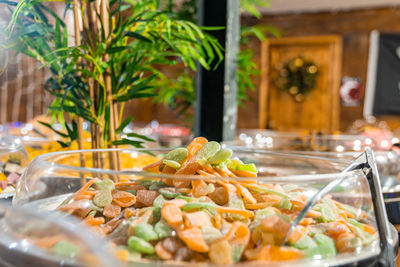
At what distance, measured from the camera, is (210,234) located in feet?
1.33

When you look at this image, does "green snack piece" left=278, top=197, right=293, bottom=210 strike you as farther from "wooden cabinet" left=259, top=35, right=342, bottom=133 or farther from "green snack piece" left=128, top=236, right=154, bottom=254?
"wooden cabinet" left=259, top=35, right=342, bottom=133

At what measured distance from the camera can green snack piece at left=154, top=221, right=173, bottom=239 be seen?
0.41 m

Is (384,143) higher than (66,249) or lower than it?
lower

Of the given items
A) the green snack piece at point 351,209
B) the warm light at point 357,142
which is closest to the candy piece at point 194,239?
the green snack piece at point 351,209

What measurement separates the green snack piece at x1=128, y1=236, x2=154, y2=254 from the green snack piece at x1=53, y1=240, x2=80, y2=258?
0.08m

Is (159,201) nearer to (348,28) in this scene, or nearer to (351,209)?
(351,209)

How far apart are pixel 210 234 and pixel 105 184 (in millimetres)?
170

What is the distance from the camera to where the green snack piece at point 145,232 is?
406mm

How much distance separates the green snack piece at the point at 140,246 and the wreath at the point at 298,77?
242 inches

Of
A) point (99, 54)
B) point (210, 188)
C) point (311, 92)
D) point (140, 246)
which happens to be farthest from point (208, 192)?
point (311, 92)

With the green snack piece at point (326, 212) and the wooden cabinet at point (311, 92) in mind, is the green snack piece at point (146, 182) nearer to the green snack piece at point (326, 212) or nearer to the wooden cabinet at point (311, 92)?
the green snack piece at point (326, 212)

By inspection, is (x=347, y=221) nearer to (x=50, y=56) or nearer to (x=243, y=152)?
(x=243, y=152)

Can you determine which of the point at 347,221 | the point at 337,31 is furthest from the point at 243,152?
the point at 337,31

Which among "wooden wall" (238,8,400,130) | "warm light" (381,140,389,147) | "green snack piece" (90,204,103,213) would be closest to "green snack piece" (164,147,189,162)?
"green snack piece" (90,204,103,213)
